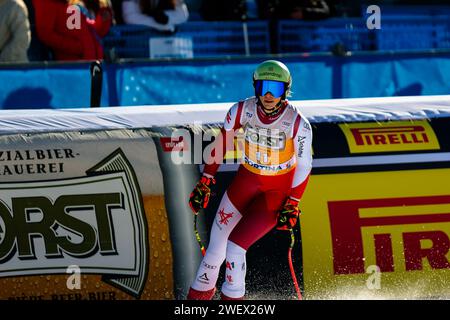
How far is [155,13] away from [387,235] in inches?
178

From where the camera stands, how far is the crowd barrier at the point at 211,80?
9.82m

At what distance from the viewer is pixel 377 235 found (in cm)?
780

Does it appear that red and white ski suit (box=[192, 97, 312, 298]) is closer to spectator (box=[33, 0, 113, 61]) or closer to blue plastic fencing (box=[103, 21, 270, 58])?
spectator (box=[33, 0, 113, 61])

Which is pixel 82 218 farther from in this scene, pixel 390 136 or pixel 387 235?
→ pixel 390 136

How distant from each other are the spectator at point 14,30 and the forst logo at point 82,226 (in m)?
3.29

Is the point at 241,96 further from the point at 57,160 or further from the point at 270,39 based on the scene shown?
the point at 57,160

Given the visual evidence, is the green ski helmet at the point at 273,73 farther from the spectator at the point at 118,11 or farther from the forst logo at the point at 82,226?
the spectator at the point at 118,11

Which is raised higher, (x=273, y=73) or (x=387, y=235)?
(x=273, y=73)

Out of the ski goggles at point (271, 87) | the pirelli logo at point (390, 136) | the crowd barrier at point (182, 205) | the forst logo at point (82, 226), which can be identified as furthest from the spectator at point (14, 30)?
the pirelli logo at point (390, 136)

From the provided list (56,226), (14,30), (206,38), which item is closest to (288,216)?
(56,226)
